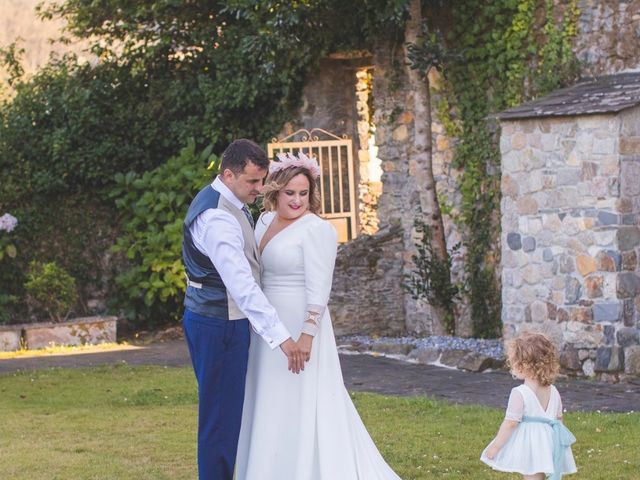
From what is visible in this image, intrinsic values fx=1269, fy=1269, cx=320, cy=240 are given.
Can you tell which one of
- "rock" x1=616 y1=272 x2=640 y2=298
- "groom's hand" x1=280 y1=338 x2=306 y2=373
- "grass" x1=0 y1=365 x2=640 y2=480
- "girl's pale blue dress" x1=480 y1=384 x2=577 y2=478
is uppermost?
"rock" x1=616 y1=272 x2=640 y2=298

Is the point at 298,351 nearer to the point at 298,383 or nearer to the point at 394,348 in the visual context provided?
the point at 298,383

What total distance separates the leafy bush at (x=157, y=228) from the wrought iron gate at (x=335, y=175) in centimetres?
96

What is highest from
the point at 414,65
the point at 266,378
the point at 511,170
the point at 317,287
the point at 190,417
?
the point at 414,65

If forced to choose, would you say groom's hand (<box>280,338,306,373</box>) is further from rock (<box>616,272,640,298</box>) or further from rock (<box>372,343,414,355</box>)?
rock (<box>372,343,414,355</box>)

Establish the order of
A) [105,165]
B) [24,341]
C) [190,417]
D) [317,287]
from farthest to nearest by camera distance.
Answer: [105,165] < [24,341] < [190,417] < [317,287]

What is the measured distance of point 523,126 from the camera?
33.0 feet

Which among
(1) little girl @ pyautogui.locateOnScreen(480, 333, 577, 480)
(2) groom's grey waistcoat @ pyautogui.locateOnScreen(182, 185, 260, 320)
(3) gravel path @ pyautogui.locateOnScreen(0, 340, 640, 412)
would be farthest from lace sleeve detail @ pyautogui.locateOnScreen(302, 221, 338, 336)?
(3) gravel path @ pyautogui.locateOnScreen(0, 340, 640, 412)

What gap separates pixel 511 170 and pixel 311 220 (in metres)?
4.98

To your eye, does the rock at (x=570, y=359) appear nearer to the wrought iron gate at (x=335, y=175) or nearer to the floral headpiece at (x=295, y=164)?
the wrought iron gate at (x=335, y=175)

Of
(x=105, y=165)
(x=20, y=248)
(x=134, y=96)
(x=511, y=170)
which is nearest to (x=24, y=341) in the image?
(x=20, y=248)

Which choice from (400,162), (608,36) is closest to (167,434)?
(608,36)

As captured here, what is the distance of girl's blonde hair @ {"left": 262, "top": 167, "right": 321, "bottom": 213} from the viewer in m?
5.59

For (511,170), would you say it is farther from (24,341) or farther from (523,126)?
(24,341)

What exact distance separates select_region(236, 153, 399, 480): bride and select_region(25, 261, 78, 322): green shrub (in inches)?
306
